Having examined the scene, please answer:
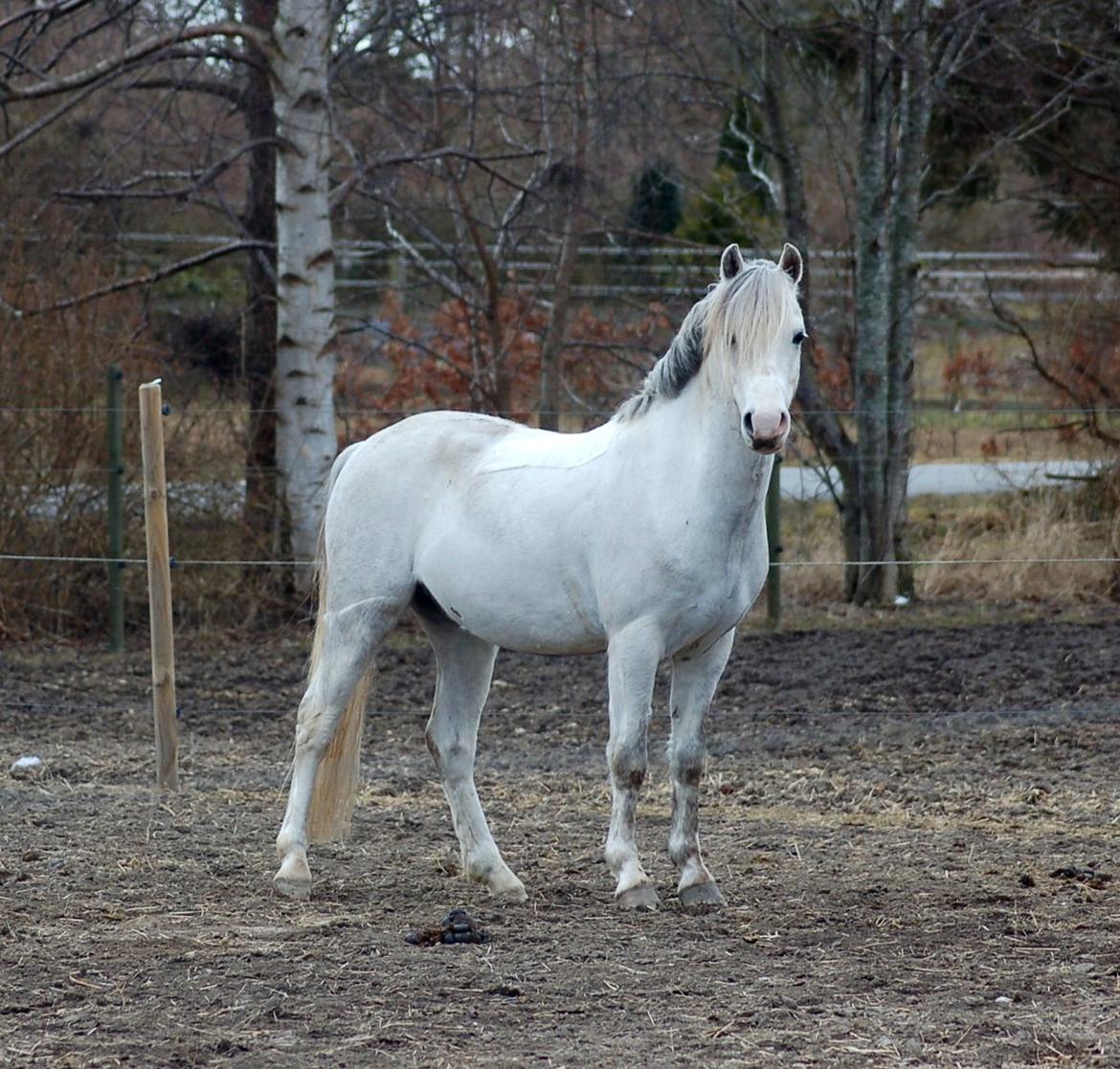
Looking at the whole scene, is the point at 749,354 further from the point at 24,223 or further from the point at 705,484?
the point at 24,223

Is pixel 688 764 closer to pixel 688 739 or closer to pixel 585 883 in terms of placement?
pixel 688 739

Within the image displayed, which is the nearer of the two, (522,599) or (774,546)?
(522,599)

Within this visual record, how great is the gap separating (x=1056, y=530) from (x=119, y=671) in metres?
6.59

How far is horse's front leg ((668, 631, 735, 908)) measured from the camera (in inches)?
199

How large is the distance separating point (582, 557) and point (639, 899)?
3.53 feet

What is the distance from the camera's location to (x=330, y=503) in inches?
221

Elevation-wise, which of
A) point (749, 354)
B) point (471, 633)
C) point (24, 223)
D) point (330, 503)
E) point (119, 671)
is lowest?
point (119, 671)

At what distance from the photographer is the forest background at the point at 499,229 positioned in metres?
10.4

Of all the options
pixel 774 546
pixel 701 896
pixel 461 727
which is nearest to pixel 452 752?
pixel 461 727

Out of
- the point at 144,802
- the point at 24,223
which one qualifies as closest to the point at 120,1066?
the point at 144,802

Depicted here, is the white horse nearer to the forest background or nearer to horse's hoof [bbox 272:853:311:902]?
horse's hoof [bbox 272:853:311:902]

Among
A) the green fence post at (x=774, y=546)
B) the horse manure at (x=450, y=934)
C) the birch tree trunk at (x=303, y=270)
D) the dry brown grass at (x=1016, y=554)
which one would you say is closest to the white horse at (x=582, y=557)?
the horse manure at (x=450, y=934)

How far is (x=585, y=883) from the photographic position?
17.4 feet

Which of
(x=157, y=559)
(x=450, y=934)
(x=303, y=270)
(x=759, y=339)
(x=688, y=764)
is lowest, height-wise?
(x=450, y=934)
